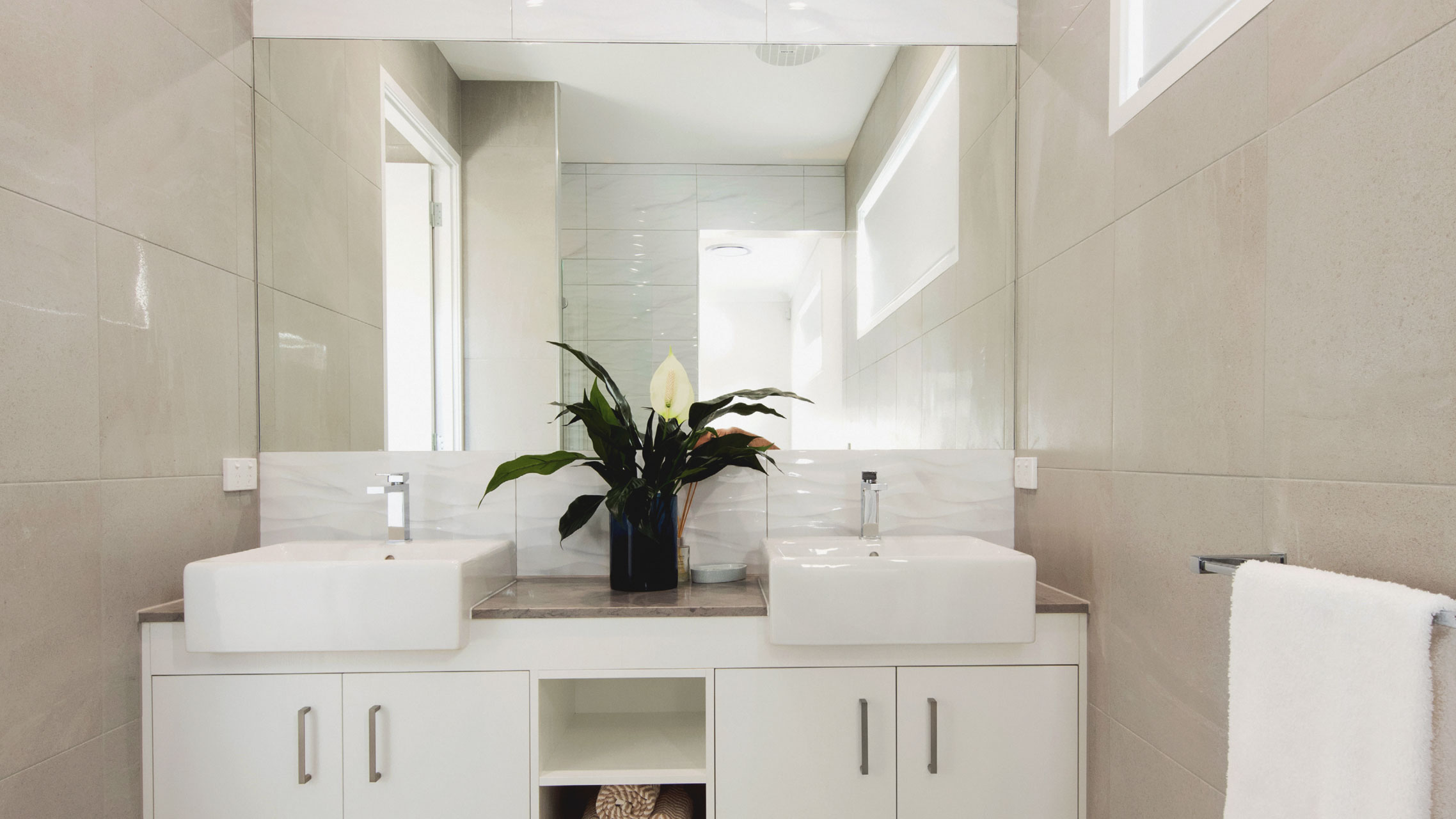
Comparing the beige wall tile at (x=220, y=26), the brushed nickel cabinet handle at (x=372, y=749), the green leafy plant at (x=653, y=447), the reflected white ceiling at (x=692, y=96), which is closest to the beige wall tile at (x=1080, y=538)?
the green leafy plant at (x=653, y=447)

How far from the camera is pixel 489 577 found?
1505mm

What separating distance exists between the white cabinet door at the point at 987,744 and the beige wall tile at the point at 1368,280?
64 centimetres

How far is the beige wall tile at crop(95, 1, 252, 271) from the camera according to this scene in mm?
1331

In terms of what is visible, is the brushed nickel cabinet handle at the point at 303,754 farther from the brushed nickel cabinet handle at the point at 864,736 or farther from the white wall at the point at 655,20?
the white wall at the point at 655,20

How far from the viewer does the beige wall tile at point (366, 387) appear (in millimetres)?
1763

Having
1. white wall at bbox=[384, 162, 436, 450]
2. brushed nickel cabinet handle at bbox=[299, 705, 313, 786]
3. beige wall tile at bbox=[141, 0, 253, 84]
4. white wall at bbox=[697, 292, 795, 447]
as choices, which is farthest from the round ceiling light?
brushed nickel cabinet handle at bbox=[299, 705, 313, 786]

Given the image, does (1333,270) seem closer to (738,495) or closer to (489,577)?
(738,495)

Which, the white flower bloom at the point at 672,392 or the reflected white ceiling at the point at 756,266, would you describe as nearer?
the white flower bloom at the point at 672,392

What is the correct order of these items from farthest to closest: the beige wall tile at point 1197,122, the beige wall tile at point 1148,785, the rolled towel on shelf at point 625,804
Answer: the rolled towel on shelf at point 625,804, the beige wall tile at point 1148,785, the beige wall tile at point 1197,122

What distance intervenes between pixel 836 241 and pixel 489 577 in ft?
3.69

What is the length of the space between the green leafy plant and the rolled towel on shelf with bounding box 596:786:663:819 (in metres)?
0.52

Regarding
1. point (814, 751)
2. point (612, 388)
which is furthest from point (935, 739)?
point (612, 388)

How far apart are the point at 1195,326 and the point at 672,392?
973 mm

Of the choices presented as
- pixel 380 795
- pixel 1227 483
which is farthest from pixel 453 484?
pixel 1227 483
